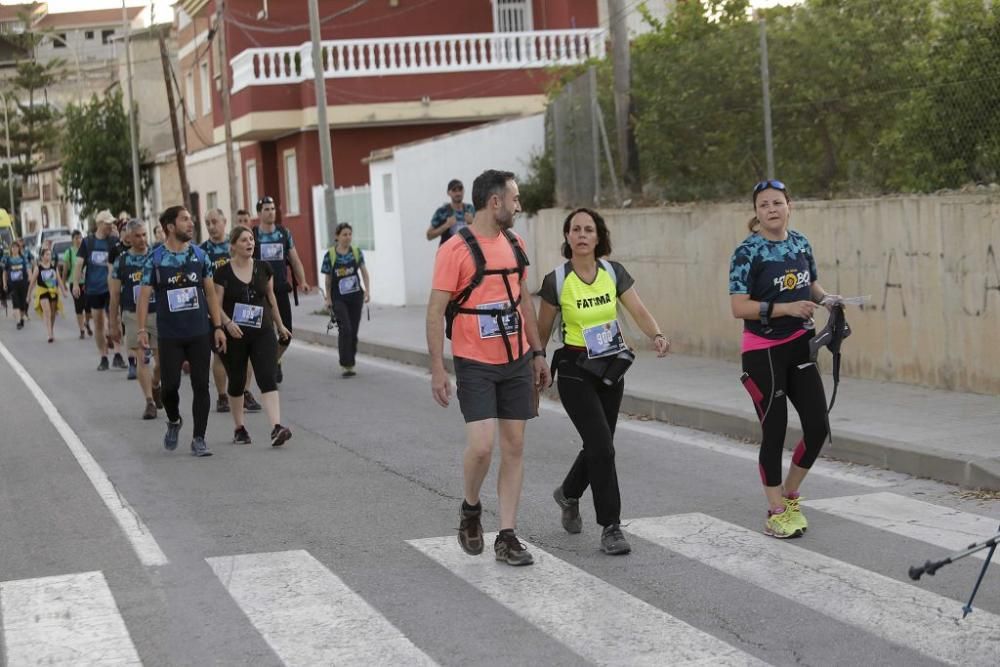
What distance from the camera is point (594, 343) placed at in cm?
786

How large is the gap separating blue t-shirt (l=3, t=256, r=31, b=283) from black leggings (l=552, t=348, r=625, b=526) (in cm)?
2595

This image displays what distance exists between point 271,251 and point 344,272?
0.97m

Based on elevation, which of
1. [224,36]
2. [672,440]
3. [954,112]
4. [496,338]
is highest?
[224,36]

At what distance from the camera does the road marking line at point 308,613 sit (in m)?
6.06

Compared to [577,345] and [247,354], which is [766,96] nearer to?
[247,354]

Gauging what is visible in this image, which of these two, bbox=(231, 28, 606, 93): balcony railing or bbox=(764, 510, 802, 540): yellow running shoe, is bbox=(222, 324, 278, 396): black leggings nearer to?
bbox=(764, 510, 802, 540): yellow running shoe

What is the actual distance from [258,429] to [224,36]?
85.5 feet

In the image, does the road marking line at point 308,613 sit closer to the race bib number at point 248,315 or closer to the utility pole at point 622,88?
the race bib number at point 248,315

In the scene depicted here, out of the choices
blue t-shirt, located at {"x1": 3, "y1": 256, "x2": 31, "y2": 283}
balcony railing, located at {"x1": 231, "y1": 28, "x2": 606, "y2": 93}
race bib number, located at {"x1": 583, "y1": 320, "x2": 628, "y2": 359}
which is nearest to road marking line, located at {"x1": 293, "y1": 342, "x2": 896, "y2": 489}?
race bib number, located at {"x1": 583, "y1": 320, "x2": 628, "y2": 359}

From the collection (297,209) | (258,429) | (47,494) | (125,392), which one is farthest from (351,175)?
(47,494)

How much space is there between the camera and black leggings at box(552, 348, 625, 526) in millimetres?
7805

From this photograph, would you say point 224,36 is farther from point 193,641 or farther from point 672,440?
point 193,641

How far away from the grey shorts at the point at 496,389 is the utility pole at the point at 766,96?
25.7 ft

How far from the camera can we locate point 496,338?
7.55 meters
